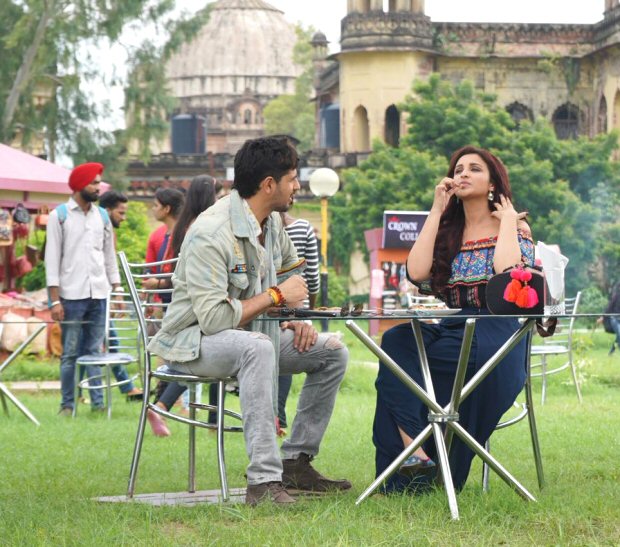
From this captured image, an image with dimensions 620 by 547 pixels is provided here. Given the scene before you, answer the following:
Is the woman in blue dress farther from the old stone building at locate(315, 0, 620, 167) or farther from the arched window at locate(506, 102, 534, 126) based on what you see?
the arched window at locate(506, 102, 534, 126)

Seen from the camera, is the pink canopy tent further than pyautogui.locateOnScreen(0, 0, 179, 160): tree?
No

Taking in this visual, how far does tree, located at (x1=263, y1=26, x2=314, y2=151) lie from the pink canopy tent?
56799 millimetres

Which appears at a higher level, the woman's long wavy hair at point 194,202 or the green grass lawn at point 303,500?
the woman's long wavy hair at point 194,202

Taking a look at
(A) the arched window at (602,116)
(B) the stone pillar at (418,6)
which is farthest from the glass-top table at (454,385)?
(B) the stone pillar at (418,6)

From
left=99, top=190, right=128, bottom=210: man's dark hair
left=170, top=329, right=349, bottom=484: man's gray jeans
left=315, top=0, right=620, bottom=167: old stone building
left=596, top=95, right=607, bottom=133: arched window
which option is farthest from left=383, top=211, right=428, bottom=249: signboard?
left=596, top=95, right=607, bottom=133: arched window

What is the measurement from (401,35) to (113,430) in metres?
42.3

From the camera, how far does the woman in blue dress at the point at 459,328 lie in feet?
19.7

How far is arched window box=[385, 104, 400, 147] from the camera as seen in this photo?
5184 centimetres

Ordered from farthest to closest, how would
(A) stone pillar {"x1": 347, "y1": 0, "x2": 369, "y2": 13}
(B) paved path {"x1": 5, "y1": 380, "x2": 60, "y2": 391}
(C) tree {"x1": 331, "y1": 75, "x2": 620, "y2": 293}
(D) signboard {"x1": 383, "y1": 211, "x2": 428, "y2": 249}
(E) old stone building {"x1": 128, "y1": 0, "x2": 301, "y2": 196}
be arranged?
(E) old stone building {"x1": 128, "y1": 0, "x2": 301, "y2": 196} < (A) stone pillar {"x1": 347, "y1": 0, "x2": 369, "y2": 13} < (C) tree {"x1": 331, "y1": 75, "x2": 620, "y2": 293} < (D) signboard {"x1": 383, "y1": 211, "x2": 428, "y2": 249} < (B) paved path {"x1": 5, "y1": 380, "x2": 60, "y2": 391}

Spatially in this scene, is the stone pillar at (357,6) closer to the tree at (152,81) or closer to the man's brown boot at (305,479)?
the tree at (152,81)

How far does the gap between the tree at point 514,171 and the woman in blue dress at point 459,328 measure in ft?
104

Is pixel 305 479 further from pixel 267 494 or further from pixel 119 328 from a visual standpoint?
pixel 119 328

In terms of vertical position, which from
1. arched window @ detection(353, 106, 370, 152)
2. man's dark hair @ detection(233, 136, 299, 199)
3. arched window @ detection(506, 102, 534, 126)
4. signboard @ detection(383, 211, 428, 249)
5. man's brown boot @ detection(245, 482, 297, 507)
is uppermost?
arched window @ detection(506, 102, 534, 126)

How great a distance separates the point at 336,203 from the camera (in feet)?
154
